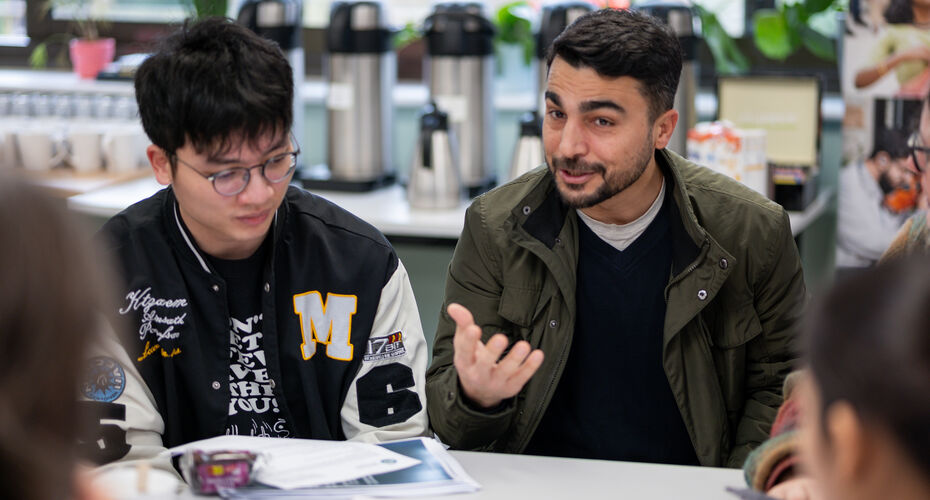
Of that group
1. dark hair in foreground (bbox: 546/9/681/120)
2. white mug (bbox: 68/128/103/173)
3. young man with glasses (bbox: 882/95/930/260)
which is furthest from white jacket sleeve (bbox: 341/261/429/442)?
white mug (bbox: 68/128/103/173)

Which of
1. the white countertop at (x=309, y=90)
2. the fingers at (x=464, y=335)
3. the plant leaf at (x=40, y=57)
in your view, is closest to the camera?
the fingers at (x=464, y=335)

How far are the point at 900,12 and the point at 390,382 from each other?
1775 millimetres

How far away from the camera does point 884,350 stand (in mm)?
766

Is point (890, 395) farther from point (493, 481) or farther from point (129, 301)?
point (129, 301)

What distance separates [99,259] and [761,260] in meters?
1.24

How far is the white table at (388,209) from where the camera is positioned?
109 inches

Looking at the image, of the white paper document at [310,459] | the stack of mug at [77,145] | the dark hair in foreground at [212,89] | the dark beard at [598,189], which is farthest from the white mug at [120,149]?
the white paper document at [310,459]

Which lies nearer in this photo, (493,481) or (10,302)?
(10,302)

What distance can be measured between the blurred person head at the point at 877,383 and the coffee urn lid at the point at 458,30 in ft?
7.84

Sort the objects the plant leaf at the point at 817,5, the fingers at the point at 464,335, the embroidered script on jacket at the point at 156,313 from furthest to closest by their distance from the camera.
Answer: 1. the plant leaf at the point at 817,5
2. the embroidered script on jacket at the point at 156,313
3. the fingers at the point at 464,335

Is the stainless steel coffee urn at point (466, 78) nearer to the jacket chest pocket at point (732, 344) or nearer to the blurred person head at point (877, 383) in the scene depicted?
the jacket chest pocket at point (732, 344)

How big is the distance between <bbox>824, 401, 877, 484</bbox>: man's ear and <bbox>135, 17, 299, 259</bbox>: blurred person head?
41.1 inches

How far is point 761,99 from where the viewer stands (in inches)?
119

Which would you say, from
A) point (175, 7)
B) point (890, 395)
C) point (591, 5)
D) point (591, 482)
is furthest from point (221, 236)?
point (175, 7)
